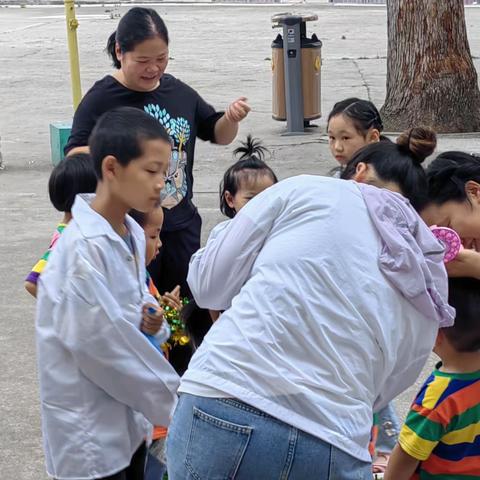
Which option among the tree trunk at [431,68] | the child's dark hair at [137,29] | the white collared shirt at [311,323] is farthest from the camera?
the tree trunk at [431,68]

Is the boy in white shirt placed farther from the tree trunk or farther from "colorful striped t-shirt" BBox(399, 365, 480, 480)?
the tree trunk

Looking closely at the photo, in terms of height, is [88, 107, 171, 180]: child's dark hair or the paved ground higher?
[88, 107, 171, 180]: child's dark hair

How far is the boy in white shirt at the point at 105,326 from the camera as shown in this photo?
269 centimetres

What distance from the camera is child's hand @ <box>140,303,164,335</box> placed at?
2.81 m

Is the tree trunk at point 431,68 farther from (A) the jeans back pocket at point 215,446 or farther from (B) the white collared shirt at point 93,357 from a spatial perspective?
(A) the jeans back pocket at point 215,446

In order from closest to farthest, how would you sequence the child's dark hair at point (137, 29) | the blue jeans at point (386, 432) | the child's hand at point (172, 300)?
the child's hand at point (172, 300), the blue jeans at point (386, 432), the child's dark hair at point (137, 29)

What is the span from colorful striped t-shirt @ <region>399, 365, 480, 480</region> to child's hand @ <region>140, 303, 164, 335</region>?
2.43ft

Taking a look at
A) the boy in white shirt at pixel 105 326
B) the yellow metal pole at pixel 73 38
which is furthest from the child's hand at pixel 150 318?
the yellow metal pole at pixel 73 38

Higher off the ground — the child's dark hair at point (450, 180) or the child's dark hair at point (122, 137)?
the child's dark hair at point (122, 137)

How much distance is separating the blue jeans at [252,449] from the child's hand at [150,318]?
0.59 metres

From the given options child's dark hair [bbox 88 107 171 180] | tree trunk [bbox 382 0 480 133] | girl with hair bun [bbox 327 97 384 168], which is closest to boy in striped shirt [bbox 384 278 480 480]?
child's dark hair [bbox 88 107 171 180]

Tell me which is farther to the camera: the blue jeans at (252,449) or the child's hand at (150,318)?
the child's hand at (150,318)

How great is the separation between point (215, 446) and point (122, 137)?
101 centimetres

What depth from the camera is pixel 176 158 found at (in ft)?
13.8
